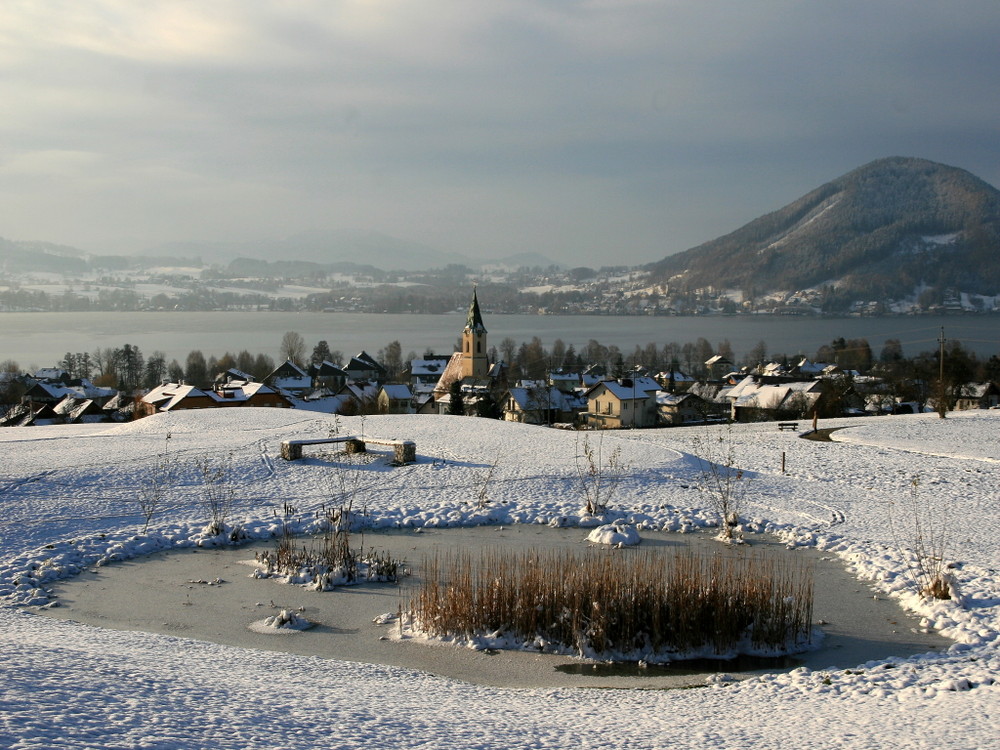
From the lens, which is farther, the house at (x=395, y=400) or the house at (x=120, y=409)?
the house at (x=395, y=400)

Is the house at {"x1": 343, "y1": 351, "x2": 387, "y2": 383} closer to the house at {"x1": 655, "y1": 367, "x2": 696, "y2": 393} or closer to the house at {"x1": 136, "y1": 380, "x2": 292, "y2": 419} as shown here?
the house at {"x1": 655, "y1": 367, "x2": 696, "y2": 393}

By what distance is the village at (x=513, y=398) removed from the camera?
54.4m

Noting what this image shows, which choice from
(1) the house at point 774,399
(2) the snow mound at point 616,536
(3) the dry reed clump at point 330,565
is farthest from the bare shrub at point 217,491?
(1) the house at point 774,399

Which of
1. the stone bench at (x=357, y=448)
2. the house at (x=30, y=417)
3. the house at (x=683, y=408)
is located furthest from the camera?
the house at (x=683, y=408)

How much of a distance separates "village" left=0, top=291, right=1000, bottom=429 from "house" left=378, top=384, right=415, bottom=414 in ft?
0.34

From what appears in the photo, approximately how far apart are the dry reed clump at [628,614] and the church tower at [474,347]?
65.6 metres

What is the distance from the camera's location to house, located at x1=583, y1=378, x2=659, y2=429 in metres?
60.4

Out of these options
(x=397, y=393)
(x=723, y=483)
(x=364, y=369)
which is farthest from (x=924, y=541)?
(x=364, y=369)

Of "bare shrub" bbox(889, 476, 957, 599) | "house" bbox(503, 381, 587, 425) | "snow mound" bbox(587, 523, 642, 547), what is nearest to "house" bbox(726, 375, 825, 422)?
"house" bbox(503, 381, 587, 425)

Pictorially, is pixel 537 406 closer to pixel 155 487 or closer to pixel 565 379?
pixel 565 379

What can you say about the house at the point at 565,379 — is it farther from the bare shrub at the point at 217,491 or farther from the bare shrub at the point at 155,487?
the bare shrub at the point at 155,487

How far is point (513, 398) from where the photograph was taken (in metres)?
61.8

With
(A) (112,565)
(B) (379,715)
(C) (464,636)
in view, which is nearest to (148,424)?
(A) (112,565)

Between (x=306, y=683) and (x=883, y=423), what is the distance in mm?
33900
